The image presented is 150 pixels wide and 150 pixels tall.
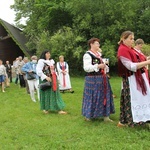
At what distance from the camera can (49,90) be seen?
7.72 metres

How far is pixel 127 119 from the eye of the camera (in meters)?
5.55

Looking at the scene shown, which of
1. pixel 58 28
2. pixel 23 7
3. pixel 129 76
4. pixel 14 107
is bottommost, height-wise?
pixel 14 107

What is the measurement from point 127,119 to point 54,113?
272 cm

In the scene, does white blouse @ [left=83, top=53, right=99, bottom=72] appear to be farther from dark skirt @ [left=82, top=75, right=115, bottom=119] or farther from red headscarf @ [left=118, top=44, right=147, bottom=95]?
red headscarf @ [left=118, top=44, right=147, bottom=95]

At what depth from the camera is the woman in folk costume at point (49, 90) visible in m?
7.57

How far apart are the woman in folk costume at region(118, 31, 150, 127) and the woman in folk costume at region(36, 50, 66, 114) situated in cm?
258

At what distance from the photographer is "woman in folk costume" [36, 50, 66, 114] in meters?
7.57

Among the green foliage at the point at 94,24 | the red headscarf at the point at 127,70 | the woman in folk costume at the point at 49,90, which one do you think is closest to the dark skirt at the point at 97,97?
the red headscarf at the point at 127,70

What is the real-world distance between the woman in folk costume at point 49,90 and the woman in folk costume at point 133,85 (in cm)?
258

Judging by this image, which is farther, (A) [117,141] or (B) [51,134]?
(B) [51,134]

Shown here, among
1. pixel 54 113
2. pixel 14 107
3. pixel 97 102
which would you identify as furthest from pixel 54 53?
pixel 97 102

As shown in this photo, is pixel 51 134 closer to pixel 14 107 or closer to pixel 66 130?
pixel 66 130

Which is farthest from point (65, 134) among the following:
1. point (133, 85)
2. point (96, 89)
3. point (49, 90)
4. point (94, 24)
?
point (94, 24)

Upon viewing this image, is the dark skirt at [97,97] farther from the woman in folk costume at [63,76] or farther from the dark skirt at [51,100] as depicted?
the woman in folk costume at [63,76]
